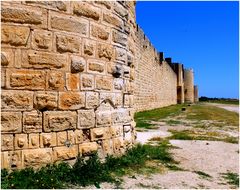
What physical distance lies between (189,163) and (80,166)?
2038mm

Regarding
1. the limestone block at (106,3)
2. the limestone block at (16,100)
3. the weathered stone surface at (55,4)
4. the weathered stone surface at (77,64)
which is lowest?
the limestone block at (16,100)

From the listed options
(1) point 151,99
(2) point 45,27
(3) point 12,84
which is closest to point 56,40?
(2) point 45,27

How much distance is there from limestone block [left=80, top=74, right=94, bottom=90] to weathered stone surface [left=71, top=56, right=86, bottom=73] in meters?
0.10

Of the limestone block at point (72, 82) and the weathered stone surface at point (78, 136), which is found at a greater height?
the limestone block at point (72, 82)

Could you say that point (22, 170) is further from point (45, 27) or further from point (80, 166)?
point (45, 27)

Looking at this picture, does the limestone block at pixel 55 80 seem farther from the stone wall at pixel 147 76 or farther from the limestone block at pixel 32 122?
the stone wall at pixel 147 76

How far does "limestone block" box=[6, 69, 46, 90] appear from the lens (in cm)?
380

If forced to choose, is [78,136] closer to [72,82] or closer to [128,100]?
[72,82]

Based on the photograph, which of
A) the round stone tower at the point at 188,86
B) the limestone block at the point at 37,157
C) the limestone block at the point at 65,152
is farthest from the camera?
the round stone tower at the point at 188,86

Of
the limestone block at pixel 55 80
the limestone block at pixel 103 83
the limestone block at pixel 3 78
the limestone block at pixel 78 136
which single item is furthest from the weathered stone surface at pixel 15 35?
the limestone block at pixel 78 136

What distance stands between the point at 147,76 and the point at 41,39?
1598 cm

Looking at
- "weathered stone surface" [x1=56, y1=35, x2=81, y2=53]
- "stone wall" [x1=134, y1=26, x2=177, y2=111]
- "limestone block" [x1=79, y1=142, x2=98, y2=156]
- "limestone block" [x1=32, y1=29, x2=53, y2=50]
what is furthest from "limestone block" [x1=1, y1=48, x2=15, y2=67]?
"stone wall" [x1=134, y1=26, x2=177, y2=111]

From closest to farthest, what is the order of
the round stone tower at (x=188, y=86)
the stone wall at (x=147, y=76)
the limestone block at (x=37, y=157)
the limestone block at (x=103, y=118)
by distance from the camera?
the limestone block at (x=37, y=157)
the limestone block at (x=103, y=118)
the stone wall at (x=147, y=76)
the round stone tower at (x=188, y=86)

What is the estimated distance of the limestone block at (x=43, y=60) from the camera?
3898 mm
